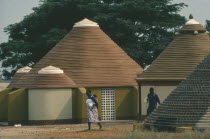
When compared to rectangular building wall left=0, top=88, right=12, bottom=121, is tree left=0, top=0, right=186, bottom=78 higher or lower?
higher

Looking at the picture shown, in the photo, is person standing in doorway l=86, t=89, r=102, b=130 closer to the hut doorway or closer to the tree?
the hut doorway

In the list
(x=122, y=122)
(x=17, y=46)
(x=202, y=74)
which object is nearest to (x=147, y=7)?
(x=17, y=46)

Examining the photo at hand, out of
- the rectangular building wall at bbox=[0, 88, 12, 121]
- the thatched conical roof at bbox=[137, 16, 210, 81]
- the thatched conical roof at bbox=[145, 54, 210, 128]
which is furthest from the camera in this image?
the rectangular building wall at bbox=[0, 88, 12, 121]

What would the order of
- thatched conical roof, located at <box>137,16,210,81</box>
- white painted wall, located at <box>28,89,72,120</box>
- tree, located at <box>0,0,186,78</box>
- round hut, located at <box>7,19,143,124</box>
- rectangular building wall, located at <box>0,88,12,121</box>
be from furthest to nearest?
1. tree, located at <box>0,0,186,78</box>
2. rectangular building wall, located at <box>0,88,12,121</box>
3. round hut, located at <box>7,19,143,124</box>
4. white painted wall, located at <box>28,89,72,120</box>
5. thatched conical roof, located at <box>137,16,210,81</box>

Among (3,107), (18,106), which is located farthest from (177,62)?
(3,107)

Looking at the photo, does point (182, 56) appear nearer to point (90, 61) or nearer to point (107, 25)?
point (90, 61)

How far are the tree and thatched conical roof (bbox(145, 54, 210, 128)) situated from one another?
34236 millimetres

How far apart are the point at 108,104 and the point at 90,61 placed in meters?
2.93

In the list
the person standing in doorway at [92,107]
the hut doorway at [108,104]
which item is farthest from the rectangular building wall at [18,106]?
the person standing in doorway at [92,107]

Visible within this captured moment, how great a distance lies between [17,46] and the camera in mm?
71125

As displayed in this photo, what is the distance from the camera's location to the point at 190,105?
Answer: 3148 cm

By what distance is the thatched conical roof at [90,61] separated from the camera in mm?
47562

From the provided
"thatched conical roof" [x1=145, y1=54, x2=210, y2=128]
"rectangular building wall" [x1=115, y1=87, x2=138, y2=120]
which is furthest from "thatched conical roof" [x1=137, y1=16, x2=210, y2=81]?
"thatched conical roof" [x1=145, y1=54, x2=210, y2=128]

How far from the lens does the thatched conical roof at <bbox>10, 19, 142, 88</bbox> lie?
156 ft
